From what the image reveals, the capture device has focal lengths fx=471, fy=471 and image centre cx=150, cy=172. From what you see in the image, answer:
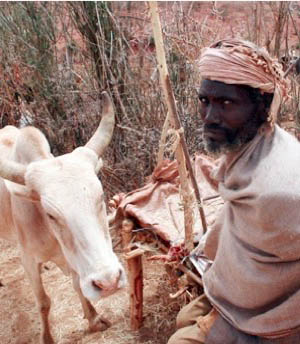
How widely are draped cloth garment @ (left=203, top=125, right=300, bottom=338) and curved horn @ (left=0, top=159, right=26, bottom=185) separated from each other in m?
1.17

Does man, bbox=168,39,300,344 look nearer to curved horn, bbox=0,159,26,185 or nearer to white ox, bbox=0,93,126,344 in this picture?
white ox, bbox=0,93,126,344

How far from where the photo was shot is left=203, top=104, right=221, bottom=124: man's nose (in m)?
1.95

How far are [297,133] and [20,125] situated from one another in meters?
3.33

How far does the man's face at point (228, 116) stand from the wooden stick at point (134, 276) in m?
1.30

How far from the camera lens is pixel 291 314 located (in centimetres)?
188

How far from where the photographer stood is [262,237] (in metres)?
1.84

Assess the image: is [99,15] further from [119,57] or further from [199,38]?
[199,38]

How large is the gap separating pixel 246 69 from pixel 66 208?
3.80ft

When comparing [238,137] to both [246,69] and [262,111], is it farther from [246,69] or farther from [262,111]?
[246,69]

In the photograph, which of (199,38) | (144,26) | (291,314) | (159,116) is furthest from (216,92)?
(144,26)

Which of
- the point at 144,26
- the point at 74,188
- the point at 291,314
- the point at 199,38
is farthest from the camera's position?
the point at 144,26

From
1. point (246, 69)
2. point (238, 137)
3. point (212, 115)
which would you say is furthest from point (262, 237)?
point (246, 69)

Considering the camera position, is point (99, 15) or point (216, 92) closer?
point (216, 92)

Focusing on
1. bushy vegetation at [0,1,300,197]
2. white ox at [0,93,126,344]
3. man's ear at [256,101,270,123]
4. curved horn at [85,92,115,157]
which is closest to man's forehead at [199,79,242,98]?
man's ear at [256,101,270,123]
